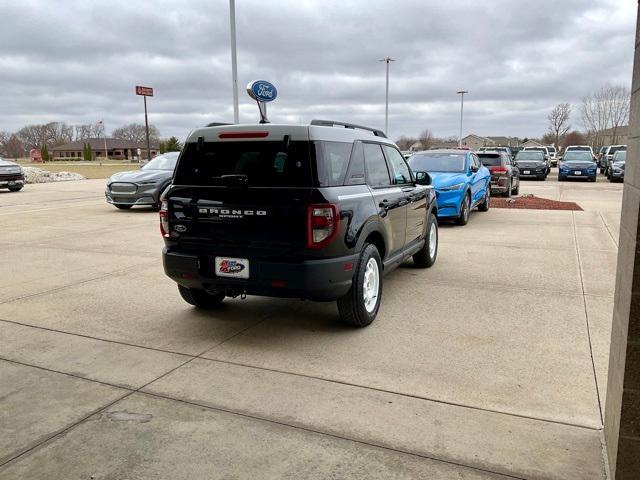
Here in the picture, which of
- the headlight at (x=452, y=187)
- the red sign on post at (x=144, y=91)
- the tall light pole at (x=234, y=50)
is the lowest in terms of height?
the headlight at (x=452, y=187)

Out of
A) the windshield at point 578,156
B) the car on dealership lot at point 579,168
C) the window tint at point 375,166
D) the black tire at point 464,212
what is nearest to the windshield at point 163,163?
the black tire at point 464,212

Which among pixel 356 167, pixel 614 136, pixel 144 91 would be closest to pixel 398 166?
pixel 356 167

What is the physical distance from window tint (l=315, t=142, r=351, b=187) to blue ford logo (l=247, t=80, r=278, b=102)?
6737 mm

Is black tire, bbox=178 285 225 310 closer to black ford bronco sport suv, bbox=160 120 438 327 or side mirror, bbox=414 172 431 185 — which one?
black ford bronco sport suv, bbox=160 120 438 327

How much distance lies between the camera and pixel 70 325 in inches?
203

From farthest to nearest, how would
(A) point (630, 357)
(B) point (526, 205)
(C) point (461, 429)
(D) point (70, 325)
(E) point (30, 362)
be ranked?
(B) point (526, 205) < (D) point (70, 325) < (E) point (30, 362) < (C) point (461, 429) < (A) point (630, 357)

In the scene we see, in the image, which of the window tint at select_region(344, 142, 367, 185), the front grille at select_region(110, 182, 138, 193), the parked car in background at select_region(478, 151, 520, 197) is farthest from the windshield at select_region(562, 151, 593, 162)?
the window tint at select_region(344, 142, 367, 185)

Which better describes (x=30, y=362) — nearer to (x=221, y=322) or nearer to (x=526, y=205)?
(x=221, y=322)

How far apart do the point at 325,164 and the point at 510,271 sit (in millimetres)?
3951

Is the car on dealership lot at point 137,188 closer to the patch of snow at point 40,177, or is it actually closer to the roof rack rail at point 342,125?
the roof rack rail at point 342,125

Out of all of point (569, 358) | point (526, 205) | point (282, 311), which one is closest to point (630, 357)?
point (569, 358)

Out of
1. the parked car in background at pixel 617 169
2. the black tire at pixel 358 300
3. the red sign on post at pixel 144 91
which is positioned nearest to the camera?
the black tire at pixel 358 300

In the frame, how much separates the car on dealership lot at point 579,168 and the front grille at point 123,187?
22716 mm

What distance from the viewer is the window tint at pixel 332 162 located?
4473 mm
